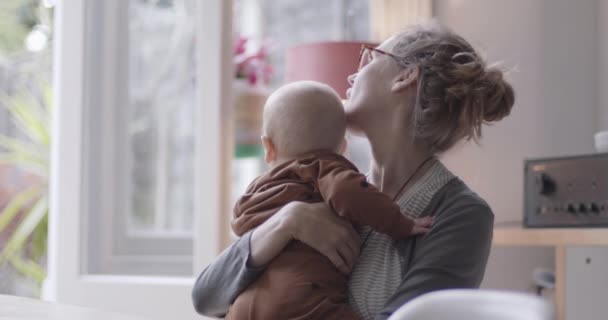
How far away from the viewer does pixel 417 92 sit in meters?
1.25

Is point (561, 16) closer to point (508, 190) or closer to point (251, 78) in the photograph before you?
point (508, 190)

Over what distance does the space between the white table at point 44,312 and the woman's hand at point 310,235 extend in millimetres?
411

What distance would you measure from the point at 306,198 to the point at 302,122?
0.40 feet

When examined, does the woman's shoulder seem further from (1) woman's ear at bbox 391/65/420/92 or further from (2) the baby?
(1) woman's ear at bbox 391/65/420/92

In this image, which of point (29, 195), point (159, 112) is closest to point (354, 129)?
point (159, 112)

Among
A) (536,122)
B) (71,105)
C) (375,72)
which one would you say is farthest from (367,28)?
(375,72)

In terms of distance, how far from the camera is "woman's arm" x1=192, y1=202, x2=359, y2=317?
1.17 meters

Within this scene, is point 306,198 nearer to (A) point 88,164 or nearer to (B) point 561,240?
(B) point 561,240

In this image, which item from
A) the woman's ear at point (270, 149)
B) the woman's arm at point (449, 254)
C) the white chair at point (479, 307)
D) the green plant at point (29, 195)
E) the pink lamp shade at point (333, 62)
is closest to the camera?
the white chair at point (479, 307)

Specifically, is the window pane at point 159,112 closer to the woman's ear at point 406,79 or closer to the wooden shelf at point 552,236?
the wooden shelf at point 552,236

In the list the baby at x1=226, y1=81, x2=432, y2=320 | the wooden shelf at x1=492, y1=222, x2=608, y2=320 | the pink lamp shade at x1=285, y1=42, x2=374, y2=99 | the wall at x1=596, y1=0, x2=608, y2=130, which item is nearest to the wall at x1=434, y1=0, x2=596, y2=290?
the wall at x1=596, y1=0, x2=608, y2=130

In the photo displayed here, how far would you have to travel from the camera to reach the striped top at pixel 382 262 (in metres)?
1.15

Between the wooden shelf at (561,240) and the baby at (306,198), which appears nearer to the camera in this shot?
the baby at (306,198)

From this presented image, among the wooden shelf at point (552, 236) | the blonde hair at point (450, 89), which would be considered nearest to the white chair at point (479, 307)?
the blonde hair at point (450, 89)
